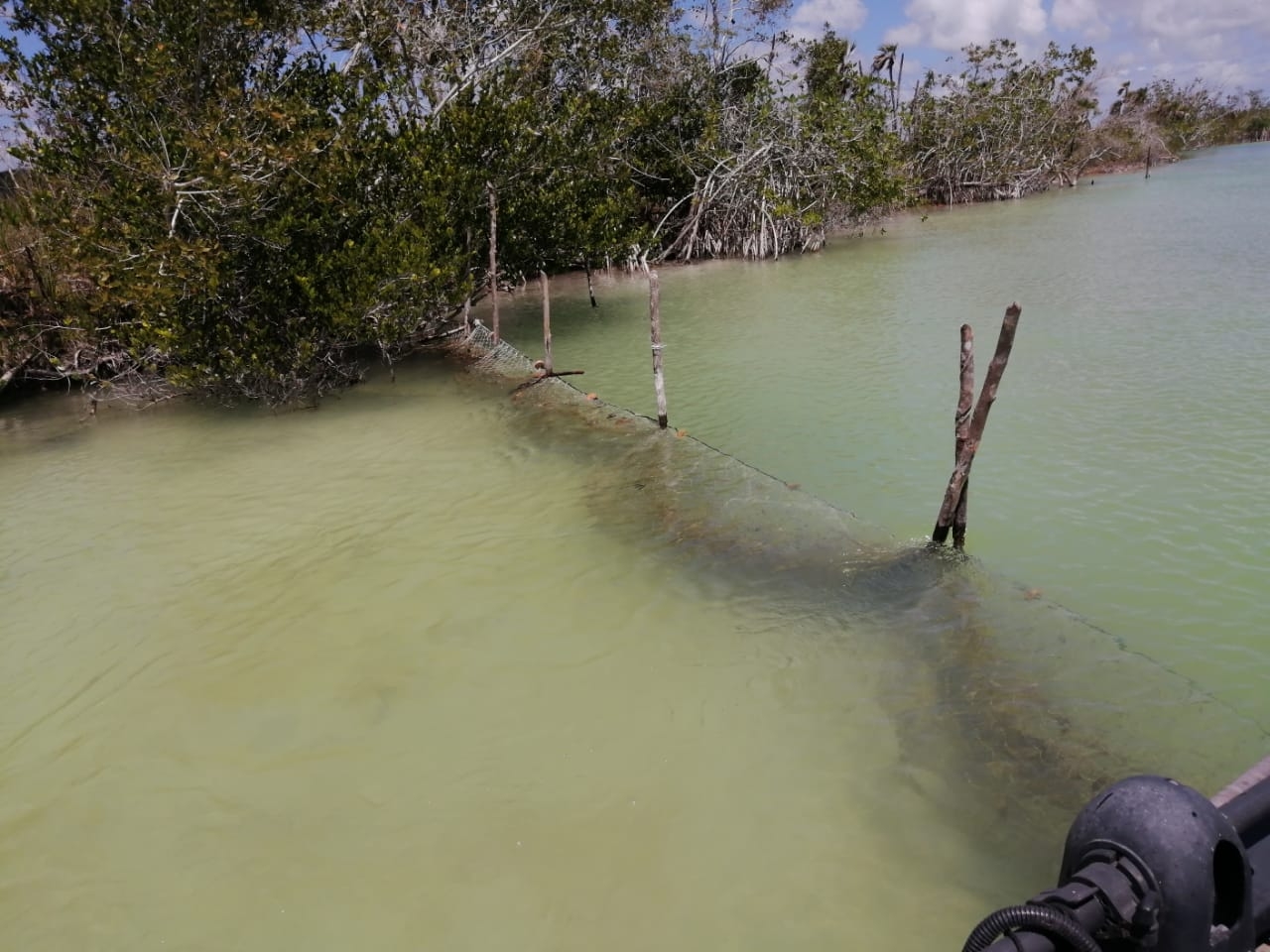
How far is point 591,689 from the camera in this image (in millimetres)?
5215

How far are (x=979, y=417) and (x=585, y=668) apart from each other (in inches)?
130

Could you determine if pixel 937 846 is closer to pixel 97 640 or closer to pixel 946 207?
pixel 97 640

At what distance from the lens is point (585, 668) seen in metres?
5.43

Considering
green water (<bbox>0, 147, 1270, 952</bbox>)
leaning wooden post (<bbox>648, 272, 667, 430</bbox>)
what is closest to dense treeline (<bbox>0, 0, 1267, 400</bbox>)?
green water (<bbox>0, 147, 1270, 952</bbox>)

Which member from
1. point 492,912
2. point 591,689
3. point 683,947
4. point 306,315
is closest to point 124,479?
point 306,315

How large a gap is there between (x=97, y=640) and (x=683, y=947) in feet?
16.6

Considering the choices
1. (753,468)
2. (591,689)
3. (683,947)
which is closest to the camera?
(683,947)

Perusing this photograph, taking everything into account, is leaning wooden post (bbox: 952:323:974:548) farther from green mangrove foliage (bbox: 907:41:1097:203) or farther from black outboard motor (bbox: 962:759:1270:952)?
green mangrove foliage (bbox: 907:41:1097:203)

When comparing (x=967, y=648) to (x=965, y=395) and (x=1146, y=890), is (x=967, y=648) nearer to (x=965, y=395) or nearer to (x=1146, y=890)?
(x=965, y=395)

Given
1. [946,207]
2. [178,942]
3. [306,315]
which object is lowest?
[178,942]

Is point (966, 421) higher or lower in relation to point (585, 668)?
higher

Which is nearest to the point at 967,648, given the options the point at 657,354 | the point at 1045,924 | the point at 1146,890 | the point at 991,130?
the point at 1146,890

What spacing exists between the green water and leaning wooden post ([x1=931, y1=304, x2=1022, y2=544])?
0.61 m

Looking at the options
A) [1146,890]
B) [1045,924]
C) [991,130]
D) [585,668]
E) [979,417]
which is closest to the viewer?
[1045,924]
